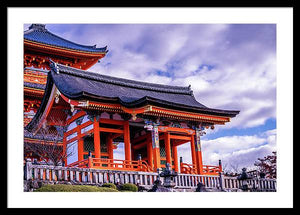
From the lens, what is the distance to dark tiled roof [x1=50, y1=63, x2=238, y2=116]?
→ 65.8 feet

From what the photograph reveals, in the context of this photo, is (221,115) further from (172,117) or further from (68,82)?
(68,82)

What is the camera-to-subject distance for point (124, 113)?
2159 centimetres

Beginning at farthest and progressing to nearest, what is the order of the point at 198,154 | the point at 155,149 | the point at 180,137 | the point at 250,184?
the point at 180,137, the point at 198,154, the point at 155,149, the point at 250,184

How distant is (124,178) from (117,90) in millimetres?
7743

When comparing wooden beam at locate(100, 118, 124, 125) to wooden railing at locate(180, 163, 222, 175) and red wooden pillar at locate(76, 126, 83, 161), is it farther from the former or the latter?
wooden railing at locate(180, 163, 222, 175)

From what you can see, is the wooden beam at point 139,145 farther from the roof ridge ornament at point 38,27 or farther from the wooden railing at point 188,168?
the roof ridge ornament at point 38,27

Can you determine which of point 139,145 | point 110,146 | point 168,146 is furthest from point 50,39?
point 168,146

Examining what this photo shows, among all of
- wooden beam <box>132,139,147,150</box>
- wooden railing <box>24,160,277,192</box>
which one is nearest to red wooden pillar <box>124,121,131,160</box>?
wooden railing <box>24,160,277,192</box>

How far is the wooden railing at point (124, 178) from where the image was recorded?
15.3 m

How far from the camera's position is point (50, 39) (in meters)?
33.8

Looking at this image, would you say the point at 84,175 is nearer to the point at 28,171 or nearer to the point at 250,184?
the point at 28,171

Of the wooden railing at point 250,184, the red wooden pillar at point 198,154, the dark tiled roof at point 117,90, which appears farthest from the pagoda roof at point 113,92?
the wooden railing at point 250,184
